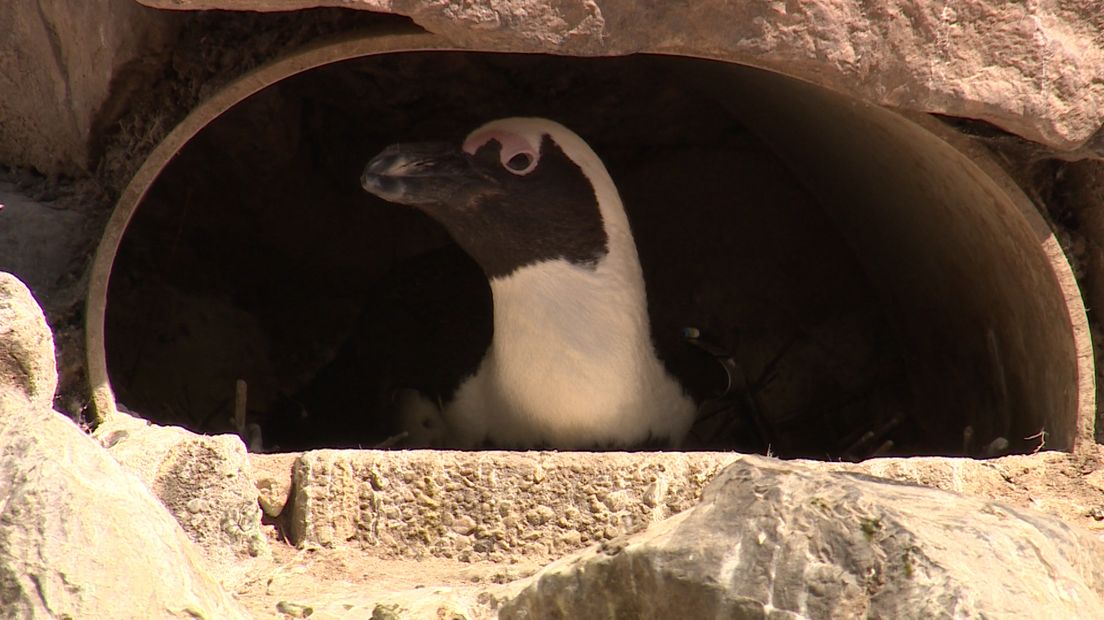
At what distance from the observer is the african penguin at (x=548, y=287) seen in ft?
11.6

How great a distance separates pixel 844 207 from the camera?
15.1 feet

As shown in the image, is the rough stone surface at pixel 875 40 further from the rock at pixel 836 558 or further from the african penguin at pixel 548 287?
the rock at pixel 836 558

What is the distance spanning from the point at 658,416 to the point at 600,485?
774mm

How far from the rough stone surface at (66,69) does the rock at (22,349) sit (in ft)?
3.17

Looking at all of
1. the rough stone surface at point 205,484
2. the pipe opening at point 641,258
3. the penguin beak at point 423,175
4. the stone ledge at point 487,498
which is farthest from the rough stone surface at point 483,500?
the pipe opening at point 641,258

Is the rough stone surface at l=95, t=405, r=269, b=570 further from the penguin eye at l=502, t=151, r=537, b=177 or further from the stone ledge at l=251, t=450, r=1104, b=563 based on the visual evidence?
the penguin eye at l=502, t=151, r=537, b=177

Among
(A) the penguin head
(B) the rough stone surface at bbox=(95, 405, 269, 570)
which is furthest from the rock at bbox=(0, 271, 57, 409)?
(A) the penguin head

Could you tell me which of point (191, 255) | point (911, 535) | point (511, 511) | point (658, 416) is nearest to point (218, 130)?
point (191, 255)

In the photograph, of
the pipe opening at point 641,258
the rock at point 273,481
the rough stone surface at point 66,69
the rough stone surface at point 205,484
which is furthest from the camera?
the pipe opening at point 641,258

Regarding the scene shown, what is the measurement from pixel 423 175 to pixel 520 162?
29 cm

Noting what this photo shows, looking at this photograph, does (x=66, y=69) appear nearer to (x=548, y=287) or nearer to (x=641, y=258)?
(x=548, y=287)

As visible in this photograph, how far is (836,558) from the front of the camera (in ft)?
5.80

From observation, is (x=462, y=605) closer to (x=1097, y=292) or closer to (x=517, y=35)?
(x=517, y=35)

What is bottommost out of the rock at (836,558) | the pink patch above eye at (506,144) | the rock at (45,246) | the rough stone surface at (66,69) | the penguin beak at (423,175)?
the rock at (836,558)
